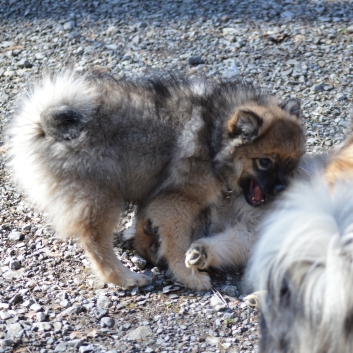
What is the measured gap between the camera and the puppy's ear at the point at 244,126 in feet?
12.9

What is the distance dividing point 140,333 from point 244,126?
54.0 inches

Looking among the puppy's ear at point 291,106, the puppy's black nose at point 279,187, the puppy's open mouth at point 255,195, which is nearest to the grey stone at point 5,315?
the puppy's open mouth at point 255,195

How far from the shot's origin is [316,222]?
79.4 inches

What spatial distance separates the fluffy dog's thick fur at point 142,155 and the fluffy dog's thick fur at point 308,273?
1635mm

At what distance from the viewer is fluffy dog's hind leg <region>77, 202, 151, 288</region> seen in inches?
145

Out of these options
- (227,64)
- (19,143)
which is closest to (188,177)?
(19,143)

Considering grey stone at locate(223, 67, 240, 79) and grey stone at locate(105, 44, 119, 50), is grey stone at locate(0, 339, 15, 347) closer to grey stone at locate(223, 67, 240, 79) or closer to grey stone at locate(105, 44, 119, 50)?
grey stone at locate(223, 67, 240, 79)

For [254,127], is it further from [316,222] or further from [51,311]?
[316,222]

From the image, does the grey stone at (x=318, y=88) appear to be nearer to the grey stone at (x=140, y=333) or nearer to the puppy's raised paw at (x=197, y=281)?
the puppy's raised paw at (x=197, y=281)

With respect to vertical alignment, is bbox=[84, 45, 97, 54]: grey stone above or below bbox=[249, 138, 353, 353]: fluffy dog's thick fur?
above

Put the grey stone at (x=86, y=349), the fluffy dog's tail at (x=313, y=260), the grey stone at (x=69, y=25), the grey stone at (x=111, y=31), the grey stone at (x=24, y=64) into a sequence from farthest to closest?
the grey stone at (x=69, y=25), the grey stone at (x=111, y=31), the grey stone at (x=24, y=64), the grey stone at (x=86, y=349), the fluffy dog's tail at (x=313, y=260)

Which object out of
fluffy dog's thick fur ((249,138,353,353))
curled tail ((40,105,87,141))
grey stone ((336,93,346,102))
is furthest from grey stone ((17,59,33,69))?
fluffy dog's thick fur ((249,138,353,353))

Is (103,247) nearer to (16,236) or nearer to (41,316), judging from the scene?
(41,316)

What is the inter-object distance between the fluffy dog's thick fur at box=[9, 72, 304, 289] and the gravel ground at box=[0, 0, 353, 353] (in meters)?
0.23
